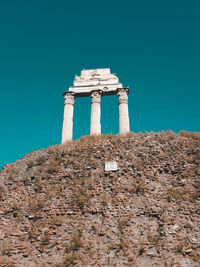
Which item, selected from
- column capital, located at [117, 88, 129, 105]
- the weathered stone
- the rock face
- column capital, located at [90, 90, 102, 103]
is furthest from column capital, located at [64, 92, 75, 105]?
the weathered stone

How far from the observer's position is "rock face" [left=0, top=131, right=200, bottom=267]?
8102 millimetres

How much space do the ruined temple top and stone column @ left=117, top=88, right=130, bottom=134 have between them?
78cm

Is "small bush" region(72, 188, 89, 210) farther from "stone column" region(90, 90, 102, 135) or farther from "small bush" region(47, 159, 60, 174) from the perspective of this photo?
"stone column" region(90, 90, 102, 135)

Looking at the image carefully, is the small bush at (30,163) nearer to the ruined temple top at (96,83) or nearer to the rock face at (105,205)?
the rock face at (105,205)

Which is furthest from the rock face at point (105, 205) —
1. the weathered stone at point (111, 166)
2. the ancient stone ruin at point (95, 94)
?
the ancient stone ruin at point (95, 94)

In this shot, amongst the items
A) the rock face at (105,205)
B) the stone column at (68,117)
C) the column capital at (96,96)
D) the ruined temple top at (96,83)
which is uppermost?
the ruined temple top at (96,83)

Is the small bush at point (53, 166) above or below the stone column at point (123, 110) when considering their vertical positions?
below

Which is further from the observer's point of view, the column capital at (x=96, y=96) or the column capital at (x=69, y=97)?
the column capital at (x=69, y=97)

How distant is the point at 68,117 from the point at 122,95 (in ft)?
17.8

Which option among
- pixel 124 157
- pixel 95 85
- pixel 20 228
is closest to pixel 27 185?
pixel 20 228

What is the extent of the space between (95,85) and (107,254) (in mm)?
16858

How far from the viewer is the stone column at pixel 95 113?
19719 millimetres

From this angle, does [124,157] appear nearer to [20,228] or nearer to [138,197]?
[138,197]

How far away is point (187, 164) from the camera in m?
11.6
